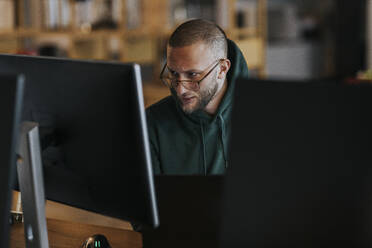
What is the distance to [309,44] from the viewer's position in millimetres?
6887

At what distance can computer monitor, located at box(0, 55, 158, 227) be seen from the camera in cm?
99

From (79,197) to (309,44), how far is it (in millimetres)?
6196

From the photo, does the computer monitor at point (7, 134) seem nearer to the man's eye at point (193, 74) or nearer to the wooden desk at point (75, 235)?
the wooden desk at point (75, 235)

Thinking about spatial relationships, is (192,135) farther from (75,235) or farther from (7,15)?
(7,15)

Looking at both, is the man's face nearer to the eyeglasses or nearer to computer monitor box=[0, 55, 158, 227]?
the eyeglasses

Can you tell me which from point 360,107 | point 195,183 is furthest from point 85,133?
point 360,107

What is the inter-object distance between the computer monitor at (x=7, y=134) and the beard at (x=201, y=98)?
904 millimetres

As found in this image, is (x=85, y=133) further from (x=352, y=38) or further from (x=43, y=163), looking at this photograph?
(x=352, y=38)

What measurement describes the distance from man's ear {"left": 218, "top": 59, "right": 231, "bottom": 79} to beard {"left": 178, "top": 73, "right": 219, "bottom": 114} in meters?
0.03

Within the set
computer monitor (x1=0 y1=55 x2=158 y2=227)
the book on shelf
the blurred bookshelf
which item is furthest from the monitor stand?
the book on shelf

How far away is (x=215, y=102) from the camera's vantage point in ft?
5.78

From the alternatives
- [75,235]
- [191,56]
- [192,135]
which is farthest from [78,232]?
[191,56]

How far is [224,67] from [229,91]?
0.27ft

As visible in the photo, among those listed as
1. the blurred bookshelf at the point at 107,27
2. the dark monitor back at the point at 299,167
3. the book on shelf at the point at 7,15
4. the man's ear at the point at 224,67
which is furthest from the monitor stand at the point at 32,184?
the book on shelf at the point at 7,15
